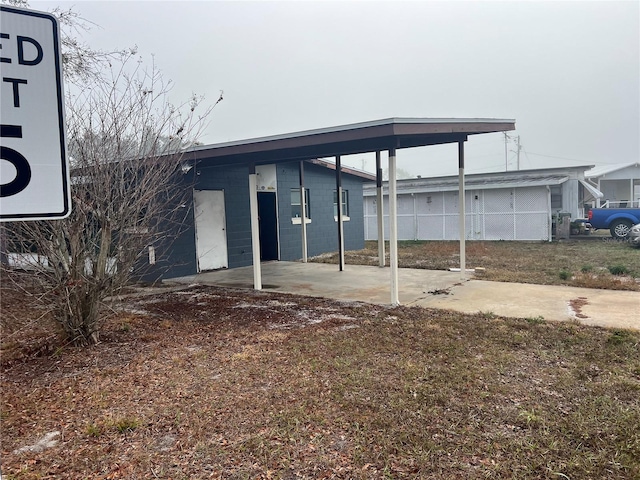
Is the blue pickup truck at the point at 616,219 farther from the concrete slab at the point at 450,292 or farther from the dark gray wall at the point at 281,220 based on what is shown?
the concrete slab at the point at 450,292

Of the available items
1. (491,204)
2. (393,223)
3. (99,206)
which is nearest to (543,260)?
(393,223)

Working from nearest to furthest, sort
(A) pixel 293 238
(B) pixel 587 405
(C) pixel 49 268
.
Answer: (B) pixel 587 405 < (C) pixel 49 268 < (A) pixel 293 238

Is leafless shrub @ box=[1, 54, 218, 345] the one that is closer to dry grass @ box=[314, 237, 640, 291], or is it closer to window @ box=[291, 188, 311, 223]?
dry grass @ box=[314, 237, 640, 291]

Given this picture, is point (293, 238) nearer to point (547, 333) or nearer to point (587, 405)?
point (547, 333)

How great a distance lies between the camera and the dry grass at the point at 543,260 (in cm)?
930

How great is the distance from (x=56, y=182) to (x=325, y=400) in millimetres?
2903

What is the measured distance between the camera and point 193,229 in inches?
431

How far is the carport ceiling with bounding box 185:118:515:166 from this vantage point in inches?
263

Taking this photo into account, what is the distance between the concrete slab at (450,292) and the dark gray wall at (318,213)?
2.20 metres

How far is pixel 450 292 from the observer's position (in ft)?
27.0

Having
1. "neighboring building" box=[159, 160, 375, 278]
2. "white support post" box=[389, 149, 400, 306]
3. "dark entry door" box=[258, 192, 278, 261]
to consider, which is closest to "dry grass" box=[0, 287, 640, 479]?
"white support post" box=[389, 149, 400, 306]

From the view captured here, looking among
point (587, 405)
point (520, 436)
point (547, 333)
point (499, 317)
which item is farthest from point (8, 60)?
point (499, 317)

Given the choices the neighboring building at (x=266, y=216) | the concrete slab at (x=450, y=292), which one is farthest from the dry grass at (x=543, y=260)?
the neighboring building at (x=266, y=216)

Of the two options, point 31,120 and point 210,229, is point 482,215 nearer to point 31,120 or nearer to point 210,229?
point 210,229
